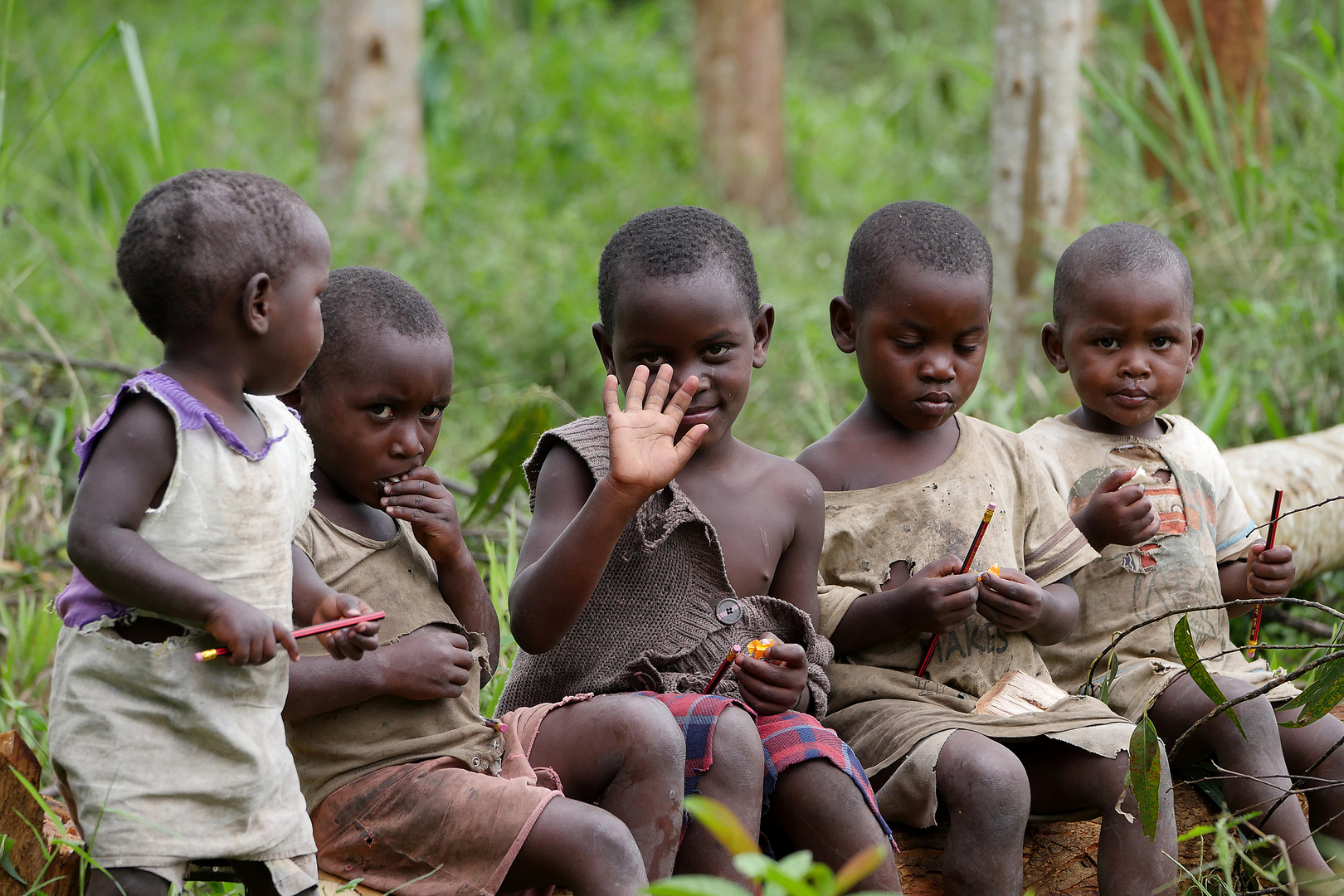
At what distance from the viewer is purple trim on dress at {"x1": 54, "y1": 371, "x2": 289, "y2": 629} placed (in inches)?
66.3

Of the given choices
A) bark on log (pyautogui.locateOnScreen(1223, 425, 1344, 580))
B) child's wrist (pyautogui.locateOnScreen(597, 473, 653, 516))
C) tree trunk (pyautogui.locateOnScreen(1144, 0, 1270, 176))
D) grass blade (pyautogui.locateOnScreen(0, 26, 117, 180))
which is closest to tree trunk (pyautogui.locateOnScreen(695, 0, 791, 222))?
tree trunk (pyautogui.locateOnScreen(1144, 0, 1270, 176))

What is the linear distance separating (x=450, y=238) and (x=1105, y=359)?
14.8ft

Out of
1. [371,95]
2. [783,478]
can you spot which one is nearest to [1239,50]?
[371,95]

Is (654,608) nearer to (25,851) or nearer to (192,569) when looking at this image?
(192,569)

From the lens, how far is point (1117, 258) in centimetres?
280

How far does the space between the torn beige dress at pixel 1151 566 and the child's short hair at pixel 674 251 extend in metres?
0.93

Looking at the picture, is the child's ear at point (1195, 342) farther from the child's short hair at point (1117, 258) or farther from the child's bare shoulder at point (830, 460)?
the child's bare shoulder at point (830, 460)

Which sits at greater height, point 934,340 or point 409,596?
point 934,340

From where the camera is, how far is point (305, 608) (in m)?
1.88

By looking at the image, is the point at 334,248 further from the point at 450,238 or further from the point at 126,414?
the point at 126,414

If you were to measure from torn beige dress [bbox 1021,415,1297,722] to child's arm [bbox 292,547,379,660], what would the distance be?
163cm

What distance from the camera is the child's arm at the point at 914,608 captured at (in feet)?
7.66

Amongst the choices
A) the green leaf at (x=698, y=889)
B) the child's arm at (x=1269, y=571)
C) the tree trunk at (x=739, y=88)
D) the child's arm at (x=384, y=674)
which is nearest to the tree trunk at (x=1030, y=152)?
the child's arm at (x=1269, y=571)

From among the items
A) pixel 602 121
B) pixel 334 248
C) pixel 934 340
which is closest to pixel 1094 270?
pixel 934 340
